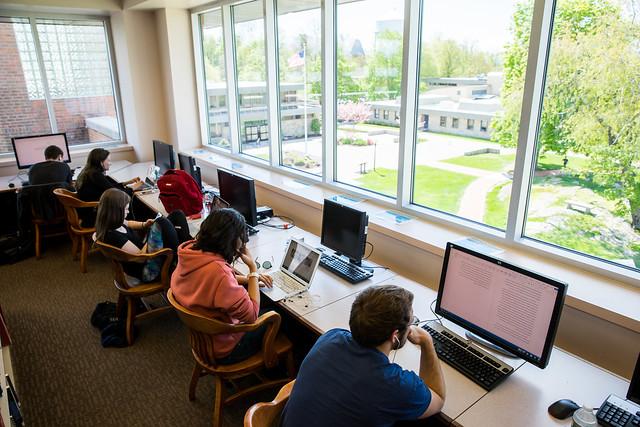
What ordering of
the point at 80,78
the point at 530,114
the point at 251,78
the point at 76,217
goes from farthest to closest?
the point at 80,78, the point at 251,78, the point at 76,217, the point at 530,114

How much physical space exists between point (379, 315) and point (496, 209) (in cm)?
158

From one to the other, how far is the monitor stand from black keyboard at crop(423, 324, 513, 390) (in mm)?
70

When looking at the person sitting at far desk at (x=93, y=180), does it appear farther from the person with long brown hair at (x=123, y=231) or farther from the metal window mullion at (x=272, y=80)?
the metal window mullion at (x=272, y=80)

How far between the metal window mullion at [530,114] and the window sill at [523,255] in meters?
0.20

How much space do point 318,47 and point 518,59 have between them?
73.5 inches

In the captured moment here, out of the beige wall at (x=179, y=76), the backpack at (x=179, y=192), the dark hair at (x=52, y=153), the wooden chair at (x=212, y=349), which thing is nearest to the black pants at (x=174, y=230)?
the backpack at (x=179, y=192)

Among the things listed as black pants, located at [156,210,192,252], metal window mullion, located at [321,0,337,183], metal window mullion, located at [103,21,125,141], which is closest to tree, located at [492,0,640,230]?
metal window mullion, located at [321,0,337,183]

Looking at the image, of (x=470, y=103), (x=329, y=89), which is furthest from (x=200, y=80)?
(x=470, y=103)

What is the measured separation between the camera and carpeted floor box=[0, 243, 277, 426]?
8.08 ft

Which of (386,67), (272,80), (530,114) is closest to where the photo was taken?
(530,114)

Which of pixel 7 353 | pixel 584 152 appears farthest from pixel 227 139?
pixel 584 152

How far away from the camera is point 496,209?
8.80 feet

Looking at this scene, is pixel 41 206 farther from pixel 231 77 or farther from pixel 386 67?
pixel 386 67

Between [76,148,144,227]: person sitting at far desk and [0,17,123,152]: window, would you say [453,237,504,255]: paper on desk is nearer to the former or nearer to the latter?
[76,148,144,227]: person sitting at far desk
